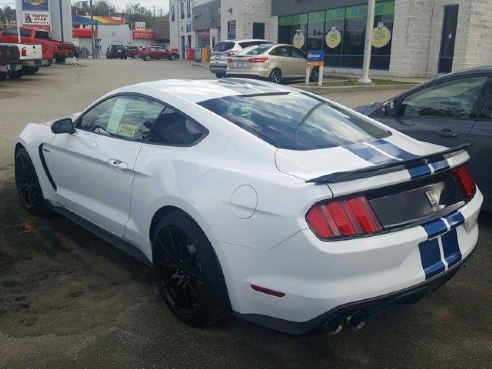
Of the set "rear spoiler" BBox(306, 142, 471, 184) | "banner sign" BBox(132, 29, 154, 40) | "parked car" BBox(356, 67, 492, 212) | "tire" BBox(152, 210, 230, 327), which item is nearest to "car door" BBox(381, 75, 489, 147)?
"parked car" BBox(356, 67, 492, 212)

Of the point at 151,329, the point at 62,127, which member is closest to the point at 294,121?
the point at 151,329

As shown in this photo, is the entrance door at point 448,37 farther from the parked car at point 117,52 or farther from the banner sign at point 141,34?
the banner sign at point 141,34

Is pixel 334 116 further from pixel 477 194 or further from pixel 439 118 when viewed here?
pixel 439 118

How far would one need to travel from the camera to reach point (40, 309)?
10.8 ft

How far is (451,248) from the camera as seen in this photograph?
9.22 feet

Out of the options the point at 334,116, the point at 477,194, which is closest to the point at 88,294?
the point at 334,116

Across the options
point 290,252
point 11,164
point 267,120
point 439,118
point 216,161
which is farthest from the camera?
point 11,164

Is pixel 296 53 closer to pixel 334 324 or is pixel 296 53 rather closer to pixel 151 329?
pixel 151 329

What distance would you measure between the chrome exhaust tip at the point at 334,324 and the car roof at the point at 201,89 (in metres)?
1.69

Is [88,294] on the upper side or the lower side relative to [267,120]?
lower

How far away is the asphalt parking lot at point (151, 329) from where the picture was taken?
278cm

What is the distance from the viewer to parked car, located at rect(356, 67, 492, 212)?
4.55 m

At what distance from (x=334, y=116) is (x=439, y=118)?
191 centimetres

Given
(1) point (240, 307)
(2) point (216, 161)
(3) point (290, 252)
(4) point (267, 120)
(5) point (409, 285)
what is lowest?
→ (1) point (240, 307)
